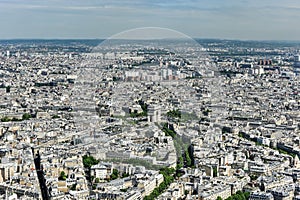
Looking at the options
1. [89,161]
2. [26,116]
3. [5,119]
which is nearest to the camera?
[89,161]

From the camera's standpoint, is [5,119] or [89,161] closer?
[89,161]

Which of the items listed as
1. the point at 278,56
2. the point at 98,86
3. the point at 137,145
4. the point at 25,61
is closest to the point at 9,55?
the point at 25,61

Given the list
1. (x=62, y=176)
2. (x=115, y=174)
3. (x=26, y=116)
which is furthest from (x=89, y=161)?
(x=26, y=116)

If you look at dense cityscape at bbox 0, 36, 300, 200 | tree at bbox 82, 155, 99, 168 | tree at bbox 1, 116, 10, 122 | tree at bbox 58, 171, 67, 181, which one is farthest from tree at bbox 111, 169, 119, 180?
tree at bbox 1, 116, 10, 122

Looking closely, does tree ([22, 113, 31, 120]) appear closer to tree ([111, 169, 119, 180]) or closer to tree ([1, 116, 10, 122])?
tree ([1, 116, 10, 122])

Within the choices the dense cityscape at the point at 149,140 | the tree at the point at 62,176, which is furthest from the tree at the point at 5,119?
the tree at the point at 62,176

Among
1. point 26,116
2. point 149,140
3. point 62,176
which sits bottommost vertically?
point 26,116

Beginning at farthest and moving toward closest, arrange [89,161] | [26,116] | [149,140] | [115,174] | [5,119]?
[26,116] < [5,119] < [149,140] < [89,161] < [115,174]

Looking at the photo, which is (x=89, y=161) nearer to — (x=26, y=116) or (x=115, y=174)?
(x=115, y=174)

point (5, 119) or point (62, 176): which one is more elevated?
point (62, 176)

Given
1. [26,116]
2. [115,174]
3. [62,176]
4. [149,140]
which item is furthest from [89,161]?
[26,116]
